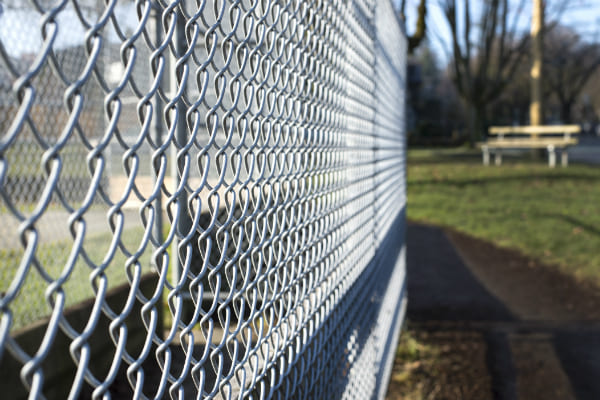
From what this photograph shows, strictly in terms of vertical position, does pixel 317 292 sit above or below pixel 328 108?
below

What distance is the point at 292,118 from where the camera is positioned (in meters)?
1.80

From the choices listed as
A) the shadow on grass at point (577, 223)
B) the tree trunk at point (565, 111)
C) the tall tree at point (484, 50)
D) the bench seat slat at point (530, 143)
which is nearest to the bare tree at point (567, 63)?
the tree trunk at point (565, 111)

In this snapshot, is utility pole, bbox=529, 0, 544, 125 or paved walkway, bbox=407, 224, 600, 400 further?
utility pole, bbox=529, 0, 544, 125

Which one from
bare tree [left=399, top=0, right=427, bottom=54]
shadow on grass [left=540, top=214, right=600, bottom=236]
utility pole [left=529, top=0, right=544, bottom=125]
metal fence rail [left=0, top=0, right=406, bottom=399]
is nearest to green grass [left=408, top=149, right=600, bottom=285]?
shadow on grass [left=540, top=214, right=600, bottom=236]

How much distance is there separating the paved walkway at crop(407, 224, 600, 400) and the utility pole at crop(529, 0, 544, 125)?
39.8ft

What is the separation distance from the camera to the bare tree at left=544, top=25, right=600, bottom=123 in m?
48.4

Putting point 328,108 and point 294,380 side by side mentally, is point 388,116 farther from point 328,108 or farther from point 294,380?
point 294,380

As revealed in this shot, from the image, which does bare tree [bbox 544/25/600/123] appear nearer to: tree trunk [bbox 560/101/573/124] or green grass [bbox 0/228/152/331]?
tree trunk [bbox 560/101/573/124]

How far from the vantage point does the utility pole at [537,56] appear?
18372 millimetres

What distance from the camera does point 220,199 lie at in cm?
138

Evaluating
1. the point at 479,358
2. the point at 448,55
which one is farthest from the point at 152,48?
the point at 448,55

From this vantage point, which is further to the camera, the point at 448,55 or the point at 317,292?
the point at 448,55

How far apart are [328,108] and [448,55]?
28406 millimetres

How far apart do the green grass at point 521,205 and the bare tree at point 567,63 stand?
33.3 m
